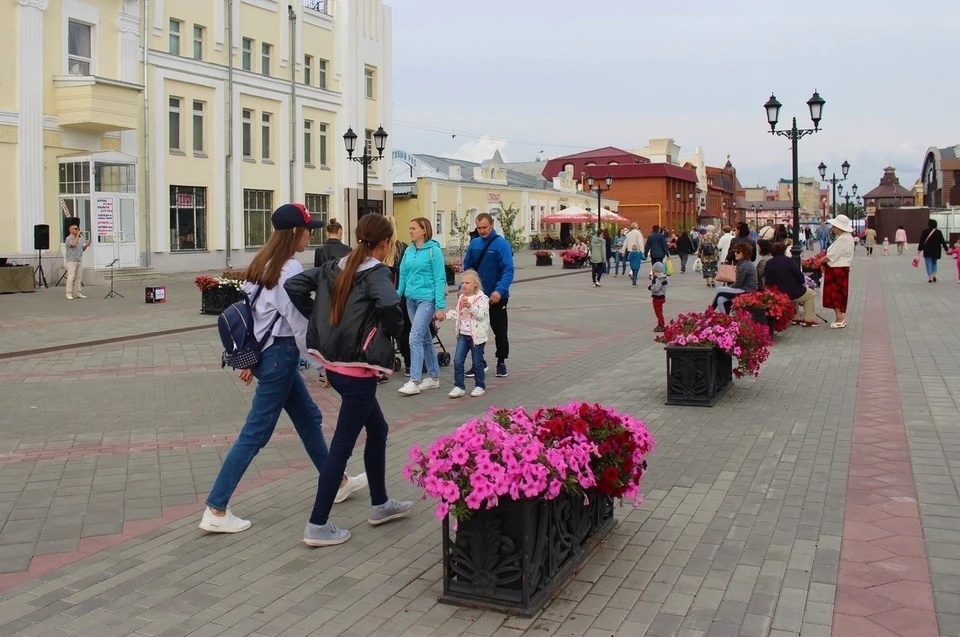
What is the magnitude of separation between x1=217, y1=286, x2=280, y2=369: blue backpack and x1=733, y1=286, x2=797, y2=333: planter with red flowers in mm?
8341

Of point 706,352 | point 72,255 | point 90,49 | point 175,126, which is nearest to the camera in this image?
point 706,352

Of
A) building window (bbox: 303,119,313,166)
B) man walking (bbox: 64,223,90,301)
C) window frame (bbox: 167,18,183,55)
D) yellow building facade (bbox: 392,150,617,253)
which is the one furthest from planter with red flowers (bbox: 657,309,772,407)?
yellow building facade (bbox: 392,150,617,253)

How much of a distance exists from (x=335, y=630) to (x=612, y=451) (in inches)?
60.1

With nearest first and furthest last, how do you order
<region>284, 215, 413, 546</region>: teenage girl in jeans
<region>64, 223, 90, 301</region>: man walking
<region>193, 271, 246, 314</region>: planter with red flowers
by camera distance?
<region>284, 215, 413, 546</region>: teenage girl in jeans → <region>193, 271, 246, 314</region>: planter with red flowers → <region>64, 223, 90, 301</region>: man walking

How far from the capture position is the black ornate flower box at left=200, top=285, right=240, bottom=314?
17484 mm

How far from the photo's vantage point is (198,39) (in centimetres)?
3238

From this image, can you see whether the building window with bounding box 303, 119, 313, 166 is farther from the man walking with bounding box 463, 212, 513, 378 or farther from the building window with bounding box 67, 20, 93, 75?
the man walking with bounding box 463, 212, 513, 378

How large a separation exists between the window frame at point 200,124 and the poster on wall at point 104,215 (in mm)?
6151

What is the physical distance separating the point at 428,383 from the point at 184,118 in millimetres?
25147

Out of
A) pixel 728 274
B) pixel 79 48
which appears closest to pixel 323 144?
pixel 79 48

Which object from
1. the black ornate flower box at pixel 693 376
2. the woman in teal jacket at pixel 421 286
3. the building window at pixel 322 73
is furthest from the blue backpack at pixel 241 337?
the building window at pixel 322 73

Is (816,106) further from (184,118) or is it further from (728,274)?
(184,118)

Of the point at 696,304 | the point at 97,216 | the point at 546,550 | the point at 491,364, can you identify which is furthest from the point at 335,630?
the point at 97,216

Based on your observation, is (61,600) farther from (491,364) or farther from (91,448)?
(491,364)
